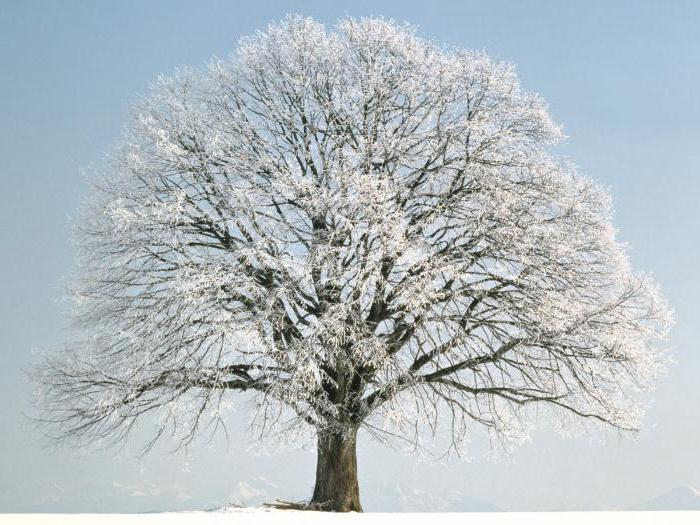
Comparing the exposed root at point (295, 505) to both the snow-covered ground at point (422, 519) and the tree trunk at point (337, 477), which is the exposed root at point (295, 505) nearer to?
the tree trunk at point (337, 477)

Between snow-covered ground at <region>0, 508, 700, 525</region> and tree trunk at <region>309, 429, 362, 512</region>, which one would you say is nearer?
snow-covered ground at <region>0, 508, 700, 525</region>

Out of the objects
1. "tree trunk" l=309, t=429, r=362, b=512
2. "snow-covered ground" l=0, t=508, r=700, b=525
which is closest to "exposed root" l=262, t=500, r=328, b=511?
"tree trunk" l=309, t=429, r=362, b=512

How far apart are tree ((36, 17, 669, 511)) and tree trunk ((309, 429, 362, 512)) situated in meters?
0.03

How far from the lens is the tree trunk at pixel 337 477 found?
1381cm

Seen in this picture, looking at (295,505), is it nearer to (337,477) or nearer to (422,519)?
(337,477)

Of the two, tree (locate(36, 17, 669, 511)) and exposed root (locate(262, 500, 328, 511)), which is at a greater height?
tree (locate(36, 17, 669, 511))

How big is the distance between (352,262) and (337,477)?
3694 millimetres

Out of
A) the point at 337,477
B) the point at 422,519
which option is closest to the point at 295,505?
the point at 337,477

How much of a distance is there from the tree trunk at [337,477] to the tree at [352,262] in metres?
0.03

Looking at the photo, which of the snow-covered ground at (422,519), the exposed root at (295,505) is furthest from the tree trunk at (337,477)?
the snow-covered ground at (422,519)

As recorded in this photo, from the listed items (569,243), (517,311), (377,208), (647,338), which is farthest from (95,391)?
(647,338)

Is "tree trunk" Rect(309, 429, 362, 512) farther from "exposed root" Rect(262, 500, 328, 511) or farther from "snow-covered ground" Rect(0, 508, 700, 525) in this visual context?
"snow-covered ground" Rect(0, 508, 700, 525)

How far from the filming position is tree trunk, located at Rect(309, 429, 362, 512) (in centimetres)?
1381

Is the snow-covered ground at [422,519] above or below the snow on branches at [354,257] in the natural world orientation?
below
